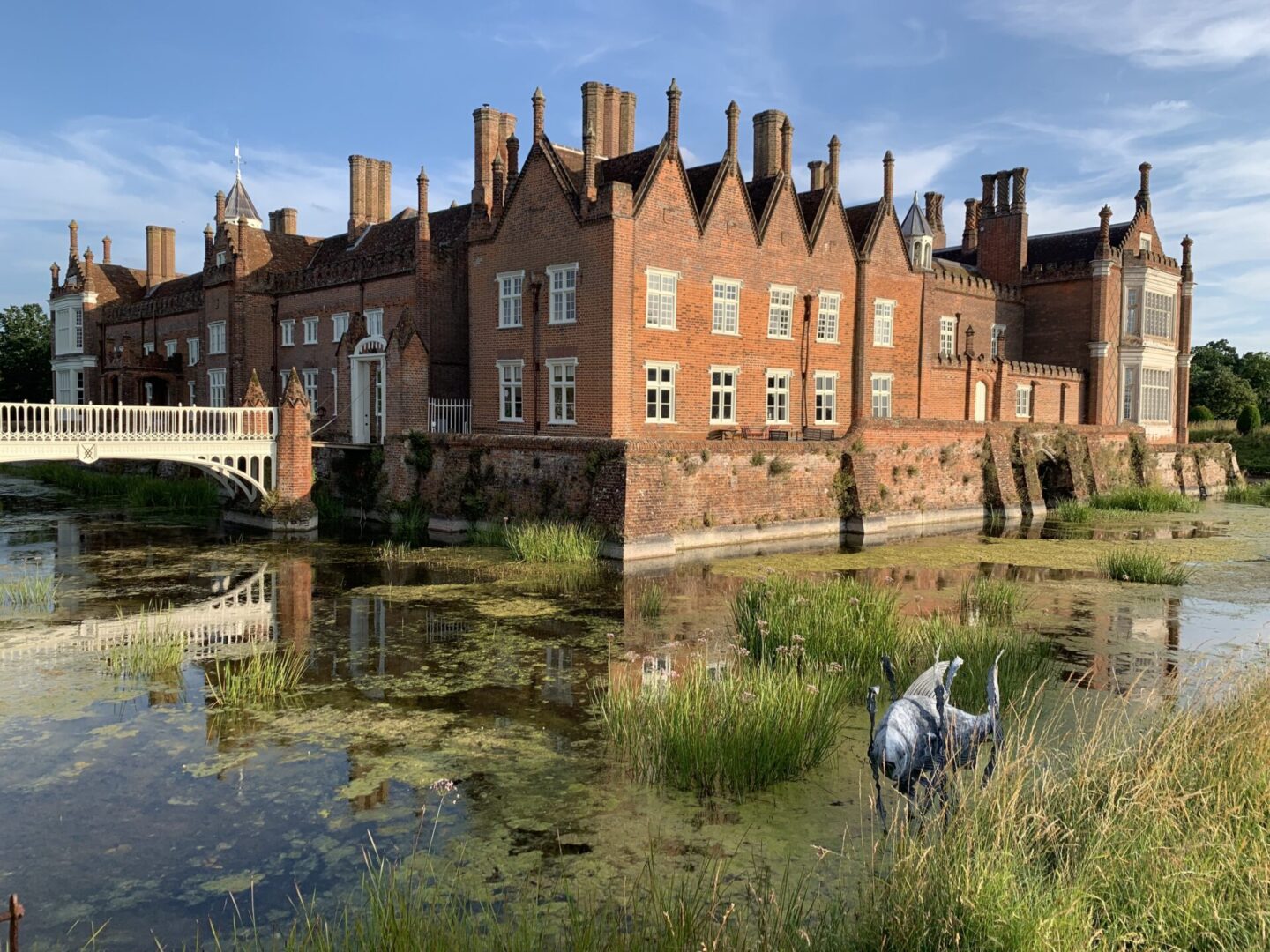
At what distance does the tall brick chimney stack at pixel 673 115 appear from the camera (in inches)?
1025

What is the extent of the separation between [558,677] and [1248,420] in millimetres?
58897

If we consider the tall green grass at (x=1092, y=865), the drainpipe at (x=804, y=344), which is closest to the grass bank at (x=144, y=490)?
the drainpipe at (x=804, y=344)

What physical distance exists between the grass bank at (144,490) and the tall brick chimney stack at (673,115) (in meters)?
17.5

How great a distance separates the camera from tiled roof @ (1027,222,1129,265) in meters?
43.8

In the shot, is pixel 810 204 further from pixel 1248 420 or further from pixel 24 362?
pixel 24 362

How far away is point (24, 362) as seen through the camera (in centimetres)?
5866

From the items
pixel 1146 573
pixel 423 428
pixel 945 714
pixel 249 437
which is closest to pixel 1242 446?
pixel 1146 573

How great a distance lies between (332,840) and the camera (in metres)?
7.22

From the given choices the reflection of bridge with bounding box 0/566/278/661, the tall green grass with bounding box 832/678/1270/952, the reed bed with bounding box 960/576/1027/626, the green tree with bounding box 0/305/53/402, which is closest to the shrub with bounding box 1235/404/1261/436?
the reed bed with bounding box 960/576/1027/626

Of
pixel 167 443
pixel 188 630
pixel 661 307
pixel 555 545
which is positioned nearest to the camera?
pixel 188 630

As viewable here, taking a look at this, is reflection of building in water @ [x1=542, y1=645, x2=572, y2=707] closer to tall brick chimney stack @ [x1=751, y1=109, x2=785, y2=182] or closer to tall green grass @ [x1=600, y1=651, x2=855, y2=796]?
tall green grass @ [x1=600, y1=651, x2=855, y2=796]

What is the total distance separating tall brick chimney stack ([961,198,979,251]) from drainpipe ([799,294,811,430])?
71.4 ft

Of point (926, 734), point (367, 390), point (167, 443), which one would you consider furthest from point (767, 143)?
point (926, 734)

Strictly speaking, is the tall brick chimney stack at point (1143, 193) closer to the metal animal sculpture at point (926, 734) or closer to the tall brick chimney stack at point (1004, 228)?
the tall brick chimney stack at point (1004, 228)
